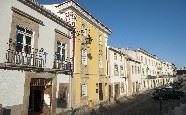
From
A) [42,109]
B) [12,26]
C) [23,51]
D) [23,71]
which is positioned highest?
[12,26]

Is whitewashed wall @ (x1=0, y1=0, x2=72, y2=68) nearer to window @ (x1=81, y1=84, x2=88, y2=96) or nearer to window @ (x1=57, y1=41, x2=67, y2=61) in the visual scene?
window @ (x1=57, y1=41, x2=67, y2=61)

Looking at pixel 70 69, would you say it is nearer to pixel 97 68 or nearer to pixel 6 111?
pixel 97 68

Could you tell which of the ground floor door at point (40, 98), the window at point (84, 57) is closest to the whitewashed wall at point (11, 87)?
the ground floor door at point (40, 98)

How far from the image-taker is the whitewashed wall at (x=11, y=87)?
44.0 ft

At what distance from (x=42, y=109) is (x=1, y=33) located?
7.88 metres

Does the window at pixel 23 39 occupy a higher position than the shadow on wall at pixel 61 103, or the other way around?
the window at pixel 23 39

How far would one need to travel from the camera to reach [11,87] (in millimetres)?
14078

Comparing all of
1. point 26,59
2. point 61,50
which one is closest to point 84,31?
point 61,50

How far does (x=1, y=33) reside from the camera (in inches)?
524

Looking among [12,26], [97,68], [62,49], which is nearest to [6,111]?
[12,26]

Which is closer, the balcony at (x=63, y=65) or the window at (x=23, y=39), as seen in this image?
the window at (x=23, y=39)

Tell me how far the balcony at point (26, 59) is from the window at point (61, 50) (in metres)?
2.62

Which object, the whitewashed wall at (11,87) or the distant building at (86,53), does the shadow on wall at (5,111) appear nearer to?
the whitewashed wall at (11,87)

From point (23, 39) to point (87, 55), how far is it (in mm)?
10497
